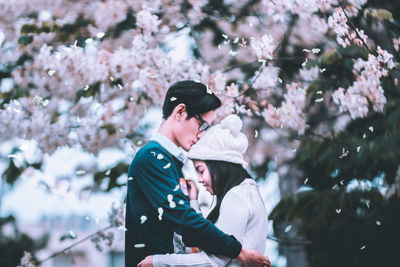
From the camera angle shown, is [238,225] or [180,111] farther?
[180,111]

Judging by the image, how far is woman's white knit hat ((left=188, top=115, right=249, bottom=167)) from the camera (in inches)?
116

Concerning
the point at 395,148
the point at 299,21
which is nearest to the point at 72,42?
the point at 299,21

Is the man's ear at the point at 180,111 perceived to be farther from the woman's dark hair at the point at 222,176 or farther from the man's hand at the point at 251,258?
the man's hand at the point at 251,258

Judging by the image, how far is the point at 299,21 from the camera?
20.1 feet

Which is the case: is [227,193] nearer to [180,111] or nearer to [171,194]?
[171,194]

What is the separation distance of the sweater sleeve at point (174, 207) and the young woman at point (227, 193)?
0.28 ft

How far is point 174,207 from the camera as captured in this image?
2615 millimetres

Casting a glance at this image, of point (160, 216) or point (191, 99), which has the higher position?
point (191, 99)

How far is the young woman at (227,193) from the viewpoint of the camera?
2.66m

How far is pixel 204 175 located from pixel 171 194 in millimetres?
341

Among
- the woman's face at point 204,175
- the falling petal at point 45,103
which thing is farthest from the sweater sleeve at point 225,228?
the falling petal at point 45,103

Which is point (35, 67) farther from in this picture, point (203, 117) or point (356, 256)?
point (356, 256)

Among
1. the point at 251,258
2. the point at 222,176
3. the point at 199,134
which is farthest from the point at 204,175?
the point at 251,258

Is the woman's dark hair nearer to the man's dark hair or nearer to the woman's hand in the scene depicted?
the woman's hand
